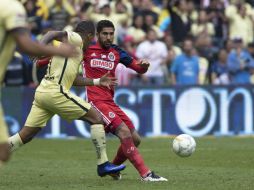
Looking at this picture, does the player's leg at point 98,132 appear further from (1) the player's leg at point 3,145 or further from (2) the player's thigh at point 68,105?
(1) the player's leg at point 3,145

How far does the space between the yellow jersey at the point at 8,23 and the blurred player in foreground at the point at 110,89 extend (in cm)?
355

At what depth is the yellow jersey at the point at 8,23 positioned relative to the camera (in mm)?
8781

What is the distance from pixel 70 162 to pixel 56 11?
9.36 metres

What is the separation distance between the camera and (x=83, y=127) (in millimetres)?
21875

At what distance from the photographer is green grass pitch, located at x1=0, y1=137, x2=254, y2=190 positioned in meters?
11.6

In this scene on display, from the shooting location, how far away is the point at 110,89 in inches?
504

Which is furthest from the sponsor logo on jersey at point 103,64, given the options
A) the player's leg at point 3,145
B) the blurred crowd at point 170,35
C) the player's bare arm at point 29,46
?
the blurred crowd at point 170,35

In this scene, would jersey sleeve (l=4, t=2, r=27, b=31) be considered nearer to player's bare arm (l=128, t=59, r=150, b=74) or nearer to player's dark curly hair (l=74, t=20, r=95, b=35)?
player's dark curly hair (l=74, t=20, r=95, b=35)

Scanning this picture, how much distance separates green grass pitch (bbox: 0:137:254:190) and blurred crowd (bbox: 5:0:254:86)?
2.85 metres

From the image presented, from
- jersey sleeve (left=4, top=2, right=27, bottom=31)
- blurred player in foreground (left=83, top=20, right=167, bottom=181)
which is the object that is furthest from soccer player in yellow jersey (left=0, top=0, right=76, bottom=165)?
blurred player in foreground (left=83, top=20, right=167, bottom=181)

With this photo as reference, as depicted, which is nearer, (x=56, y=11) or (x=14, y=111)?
(x=14, y=111)

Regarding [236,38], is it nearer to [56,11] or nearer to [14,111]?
[56,11]

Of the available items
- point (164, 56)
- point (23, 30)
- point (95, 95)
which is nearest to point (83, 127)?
point (164, 56)

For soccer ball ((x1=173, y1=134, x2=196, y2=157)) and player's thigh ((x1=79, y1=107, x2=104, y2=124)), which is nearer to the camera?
player's thigh ((x1=79, y1=107, x2=104, y2=124))
